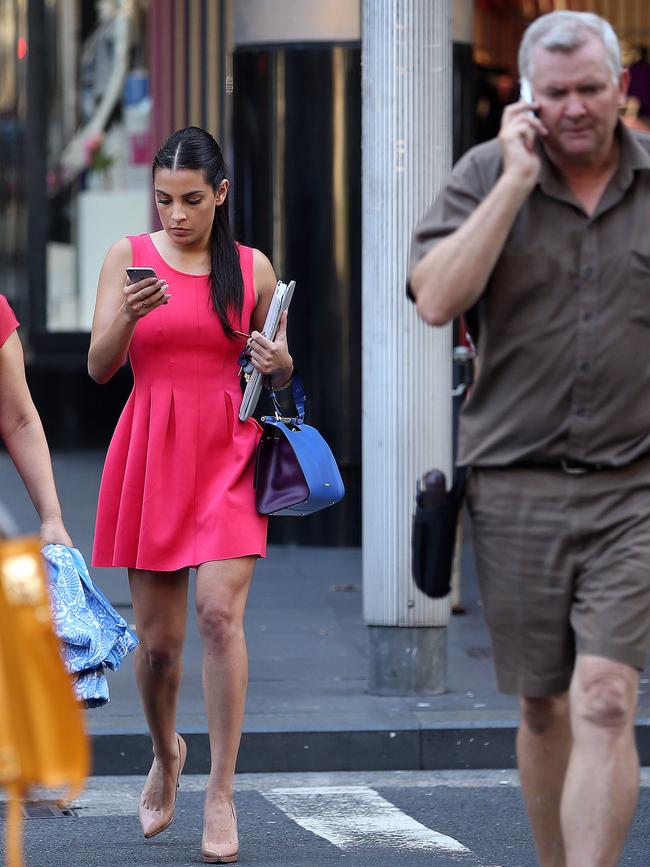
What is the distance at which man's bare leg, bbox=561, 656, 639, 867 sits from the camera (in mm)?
3709

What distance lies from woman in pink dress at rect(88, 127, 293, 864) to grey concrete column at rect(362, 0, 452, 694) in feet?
4.83

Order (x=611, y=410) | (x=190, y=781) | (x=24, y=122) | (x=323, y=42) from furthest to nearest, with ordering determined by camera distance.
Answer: (x=24, y=122), (x=323, y=42), (x=190, y=781), (x=611, y=410)

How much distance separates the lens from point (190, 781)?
618cm

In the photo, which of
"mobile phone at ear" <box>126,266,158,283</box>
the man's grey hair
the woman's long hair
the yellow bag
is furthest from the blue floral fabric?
the yellow bag

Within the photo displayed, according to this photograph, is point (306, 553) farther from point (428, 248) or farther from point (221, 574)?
point (428, 248)

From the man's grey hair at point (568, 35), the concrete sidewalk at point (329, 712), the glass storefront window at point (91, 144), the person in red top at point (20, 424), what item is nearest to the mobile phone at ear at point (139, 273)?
the person in red top at point (20, 424)

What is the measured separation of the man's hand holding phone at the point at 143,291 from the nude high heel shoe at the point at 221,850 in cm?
138

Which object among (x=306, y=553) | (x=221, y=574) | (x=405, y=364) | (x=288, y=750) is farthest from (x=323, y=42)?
(x=221, y=574)

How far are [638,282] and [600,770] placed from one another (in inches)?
39.4

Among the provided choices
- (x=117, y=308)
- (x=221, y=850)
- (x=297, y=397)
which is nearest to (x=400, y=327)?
(x=297, y=397)

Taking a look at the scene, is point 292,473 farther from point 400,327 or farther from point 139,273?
point 400,327

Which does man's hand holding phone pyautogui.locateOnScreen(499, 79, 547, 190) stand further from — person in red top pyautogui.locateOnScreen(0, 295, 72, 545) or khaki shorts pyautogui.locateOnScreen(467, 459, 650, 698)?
person in red top pyautogui.locateOnScreen(0, 295, 72, 545)

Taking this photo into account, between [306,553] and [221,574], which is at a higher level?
[221,574]

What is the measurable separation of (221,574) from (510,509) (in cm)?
134
